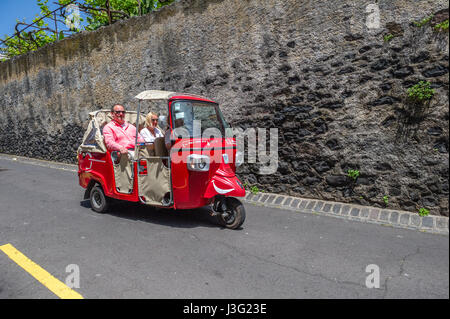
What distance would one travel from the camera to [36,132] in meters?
13.9

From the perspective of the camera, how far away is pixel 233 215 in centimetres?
476

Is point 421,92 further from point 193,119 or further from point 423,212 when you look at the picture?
point 193,119

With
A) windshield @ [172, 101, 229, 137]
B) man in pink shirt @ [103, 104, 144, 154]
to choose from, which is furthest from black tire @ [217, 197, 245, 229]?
man in pink shirt @ [103, 104, 144, 154]

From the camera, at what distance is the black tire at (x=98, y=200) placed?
5.65 metres

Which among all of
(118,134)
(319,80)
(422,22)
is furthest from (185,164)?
(422,22)

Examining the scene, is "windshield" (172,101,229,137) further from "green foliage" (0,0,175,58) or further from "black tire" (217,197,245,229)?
"green foliage" (0,0,175,58)

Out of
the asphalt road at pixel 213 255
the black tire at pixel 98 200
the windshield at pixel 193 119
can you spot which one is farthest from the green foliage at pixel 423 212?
the black tire at pixel 98 200

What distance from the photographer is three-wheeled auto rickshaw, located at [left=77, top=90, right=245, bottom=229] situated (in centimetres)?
453

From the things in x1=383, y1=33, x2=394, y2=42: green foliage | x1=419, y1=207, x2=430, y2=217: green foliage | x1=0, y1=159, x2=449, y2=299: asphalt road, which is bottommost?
x1=0, y1=159, x2=449, y2=299: asphalt road

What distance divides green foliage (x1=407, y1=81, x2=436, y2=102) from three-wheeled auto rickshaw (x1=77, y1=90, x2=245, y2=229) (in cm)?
298

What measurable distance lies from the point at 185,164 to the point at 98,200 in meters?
2.40
